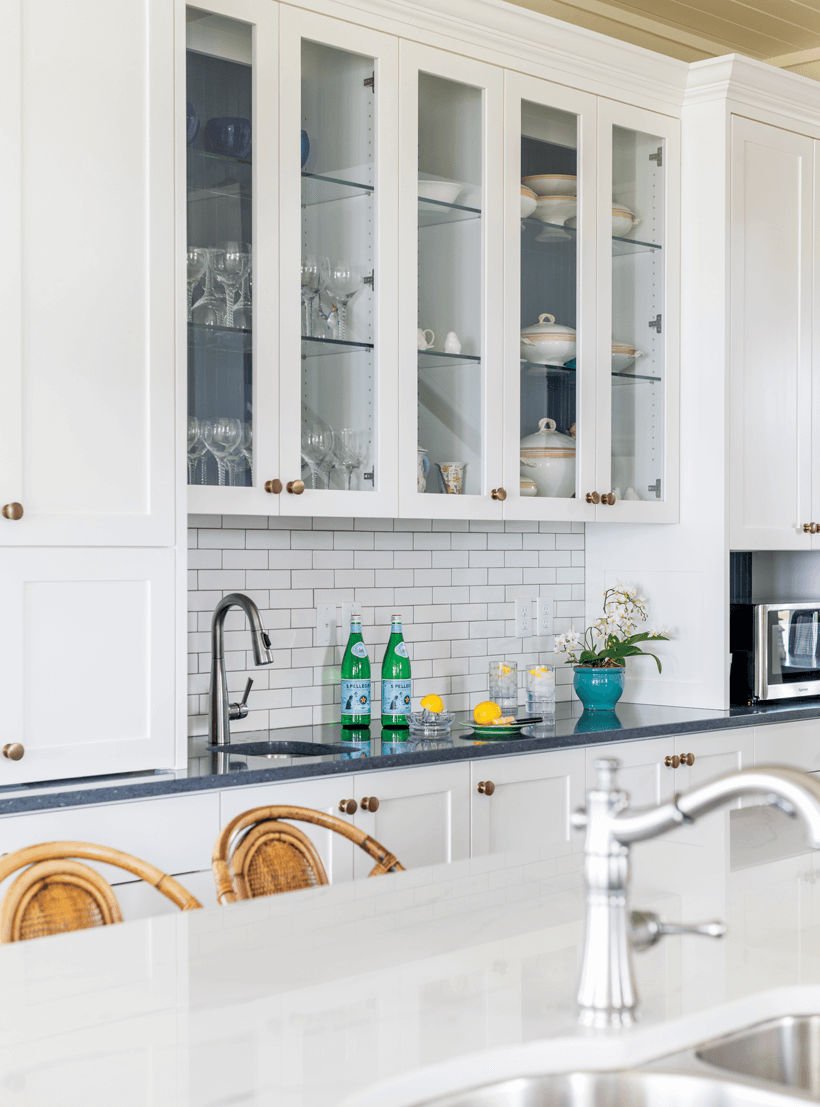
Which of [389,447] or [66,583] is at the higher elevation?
[389,447]

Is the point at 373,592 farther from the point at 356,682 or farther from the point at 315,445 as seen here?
→ the point at 315,445

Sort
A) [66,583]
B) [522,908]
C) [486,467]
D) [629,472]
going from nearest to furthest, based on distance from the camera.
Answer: [522,908], [66,583], [486,467], [629,472]

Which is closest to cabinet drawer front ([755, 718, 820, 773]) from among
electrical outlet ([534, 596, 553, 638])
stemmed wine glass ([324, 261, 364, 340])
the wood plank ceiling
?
electrical outlet ([534, 596, 553, 638])

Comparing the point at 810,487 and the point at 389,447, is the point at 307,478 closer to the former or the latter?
the point at 389,447

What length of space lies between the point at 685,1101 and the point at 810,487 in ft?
10.8

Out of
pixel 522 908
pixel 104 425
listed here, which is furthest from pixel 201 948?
pixel 104 425

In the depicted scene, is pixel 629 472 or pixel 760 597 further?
pixel 760 597

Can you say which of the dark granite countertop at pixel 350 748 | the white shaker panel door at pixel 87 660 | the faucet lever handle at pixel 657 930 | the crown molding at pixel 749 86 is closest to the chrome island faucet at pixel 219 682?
the dark granite countertop at pixel 350 748

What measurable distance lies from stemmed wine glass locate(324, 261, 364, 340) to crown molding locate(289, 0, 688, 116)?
24.0 inches

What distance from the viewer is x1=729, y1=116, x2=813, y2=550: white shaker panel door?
391cm

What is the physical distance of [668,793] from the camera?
3551 millimetres

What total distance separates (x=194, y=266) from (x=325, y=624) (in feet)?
3.52

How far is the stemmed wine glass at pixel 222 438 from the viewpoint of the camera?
2852 millimetres

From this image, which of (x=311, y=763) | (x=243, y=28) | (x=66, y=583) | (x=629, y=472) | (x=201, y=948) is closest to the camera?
(x=201, y=948)
